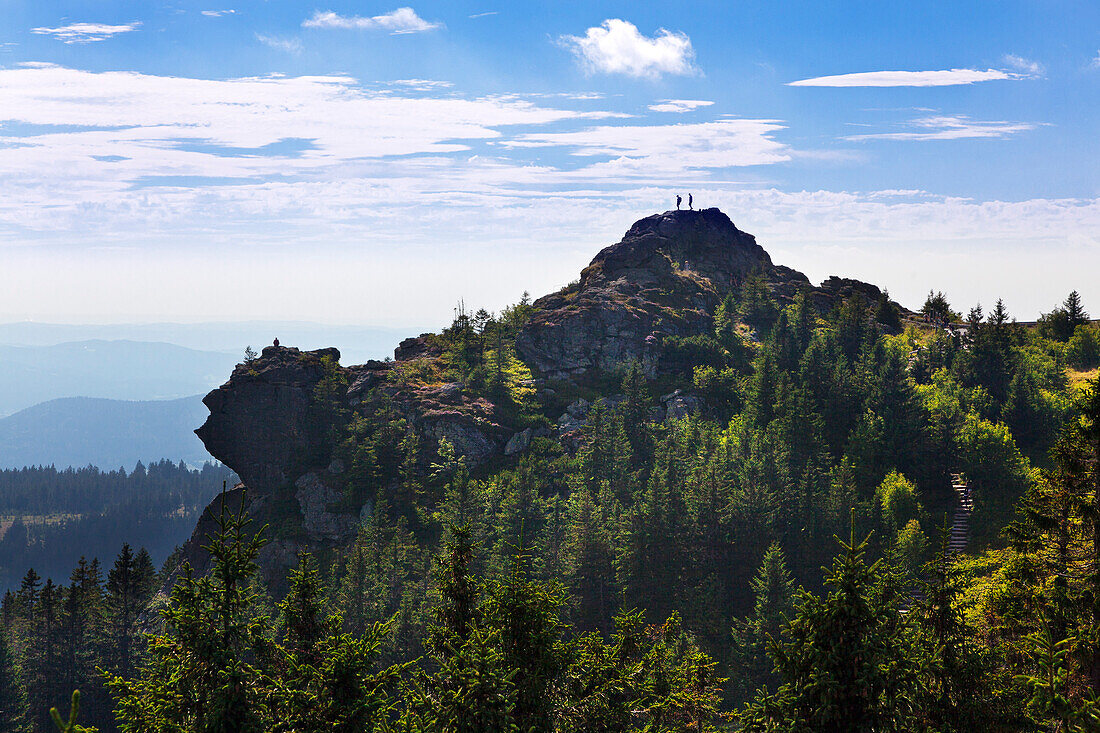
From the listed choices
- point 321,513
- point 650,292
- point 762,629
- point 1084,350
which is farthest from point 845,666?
point 650,292

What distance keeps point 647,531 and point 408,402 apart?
48.5 meters

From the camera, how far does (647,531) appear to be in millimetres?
75250

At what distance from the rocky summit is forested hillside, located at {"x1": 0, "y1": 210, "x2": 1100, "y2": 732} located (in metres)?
0.50

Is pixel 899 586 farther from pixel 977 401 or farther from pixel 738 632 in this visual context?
pixel 977 401

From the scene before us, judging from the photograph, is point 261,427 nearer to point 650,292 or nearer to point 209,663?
point 650,292

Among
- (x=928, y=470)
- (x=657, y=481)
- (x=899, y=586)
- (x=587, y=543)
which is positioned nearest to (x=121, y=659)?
(x=587, y=543)

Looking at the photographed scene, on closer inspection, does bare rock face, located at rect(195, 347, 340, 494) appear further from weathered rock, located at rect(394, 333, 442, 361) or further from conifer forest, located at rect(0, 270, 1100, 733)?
weathered rock, located at rect(394, 333, 442, 361)

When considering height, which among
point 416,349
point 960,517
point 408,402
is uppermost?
point 416,349

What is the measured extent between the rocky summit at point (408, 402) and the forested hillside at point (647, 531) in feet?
1.63

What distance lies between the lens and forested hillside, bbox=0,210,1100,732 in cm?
1962

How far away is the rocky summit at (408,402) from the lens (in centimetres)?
10044

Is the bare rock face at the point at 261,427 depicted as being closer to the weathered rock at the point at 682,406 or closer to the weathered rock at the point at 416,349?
the weathered rock at the point at 416,349

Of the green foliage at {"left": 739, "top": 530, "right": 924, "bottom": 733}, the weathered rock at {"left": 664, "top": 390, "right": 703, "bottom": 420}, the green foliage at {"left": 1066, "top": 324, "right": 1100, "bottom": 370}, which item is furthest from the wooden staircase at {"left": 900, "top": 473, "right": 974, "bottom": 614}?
the green foliage at {"left": 739, "top": 530, "right": 924, "bottom": 733}

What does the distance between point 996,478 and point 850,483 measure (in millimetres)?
18547
